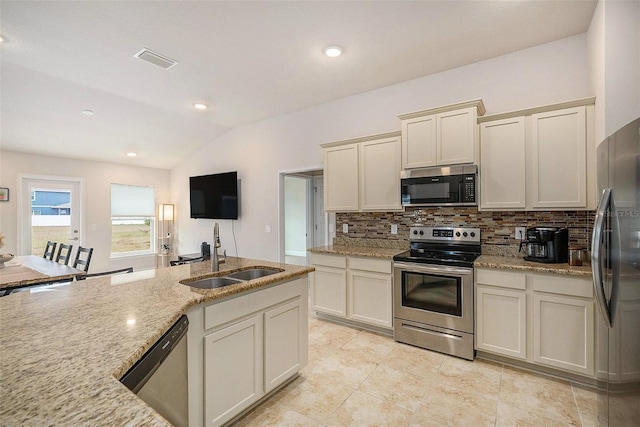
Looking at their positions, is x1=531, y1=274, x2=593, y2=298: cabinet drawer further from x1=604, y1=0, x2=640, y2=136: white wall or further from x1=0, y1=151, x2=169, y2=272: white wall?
x1=0, y1=151, x2=169, y2=272: white wall

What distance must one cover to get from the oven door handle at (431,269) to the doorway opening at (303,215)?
241 centimetres

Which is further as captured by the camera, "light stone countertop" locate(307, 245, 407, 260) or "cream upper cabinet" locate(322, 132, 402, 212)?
"cream upper cabinet" locate(322, 132, 402, 212)

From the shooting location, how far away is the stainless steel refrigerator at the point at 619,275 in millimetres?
1261

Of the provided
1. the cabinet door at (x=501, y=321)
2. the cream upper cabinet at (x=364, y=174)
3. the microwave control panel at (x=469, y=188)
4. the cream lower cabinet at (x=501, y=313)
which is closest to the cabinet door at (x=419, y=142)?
the cream upper cabinet at (x=364, y=174)

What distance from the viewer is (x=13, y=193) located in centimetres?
488

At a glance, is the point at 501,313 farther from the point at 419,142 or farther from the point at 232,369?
the point at 232,369

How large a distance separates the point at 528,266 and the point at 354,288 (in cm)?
166

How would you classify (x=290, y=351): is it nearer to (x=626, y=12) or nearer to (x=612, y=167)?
(x=612, y=167)

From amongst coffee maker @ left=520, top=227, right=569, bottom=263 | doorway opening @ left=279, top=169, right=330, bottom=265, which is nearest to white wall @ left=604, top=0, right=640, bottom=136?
coffee maker @ left=520, top=227, right=569, bottom=263

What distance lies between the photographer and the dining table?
245cm

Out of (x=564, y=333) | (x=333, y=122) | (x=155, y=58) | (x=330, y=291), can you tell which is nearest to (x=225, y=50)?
(x=155, y=58)

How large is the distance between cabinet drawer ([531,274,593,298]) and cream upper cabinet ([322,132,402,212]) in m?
1.40

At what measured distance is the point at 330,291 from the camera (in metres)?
3.58

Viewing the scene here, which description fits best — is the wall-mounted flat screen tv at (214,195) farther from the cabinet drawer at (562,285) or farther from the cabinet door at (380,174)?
the cabinet drawer at (562,285)
